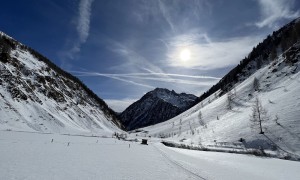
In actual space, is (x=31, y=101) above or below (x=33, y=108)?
above

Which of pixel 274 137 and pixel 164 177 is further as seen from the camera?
pixel 274 137

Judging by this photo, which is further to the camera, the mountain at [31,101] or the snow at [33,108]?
the mountain at [31,101]

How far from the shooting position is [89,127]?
14688cm

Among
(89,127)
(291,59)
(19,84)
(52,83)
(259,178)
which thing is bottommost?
(259,178)

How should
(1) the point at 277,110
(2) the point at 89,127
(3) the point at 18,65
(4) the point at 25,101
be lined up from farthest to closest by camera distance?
1. (2) the point at 89,127
2. (3) the point at 18,65
3. (4) the point at 25,101
4. (1) the point at 277,110

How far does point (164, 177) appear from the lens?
22734 millimetres

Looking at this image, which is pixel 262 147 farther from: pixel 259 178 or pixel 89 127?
pixel 89 127

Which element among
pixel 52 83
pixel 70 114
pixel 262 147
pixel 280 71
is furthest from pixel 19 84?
pixel 280 71

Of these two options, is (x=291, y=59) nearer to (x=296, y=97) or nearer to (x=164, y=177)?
(x=296, y=97)

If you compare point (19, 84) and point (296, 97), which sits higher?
point (19, 84)

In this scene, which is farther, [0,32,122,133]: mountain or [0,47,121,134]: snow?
[0,32,122,133]: mountain

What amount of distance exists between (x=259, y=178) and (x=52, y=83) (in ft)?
475

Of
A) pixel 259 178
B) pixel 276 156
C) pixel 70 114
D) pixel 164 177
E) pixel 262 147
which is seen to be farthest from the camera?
pixel 70 114

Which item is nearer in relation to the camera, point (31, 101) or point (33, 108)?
point (33, 108)
